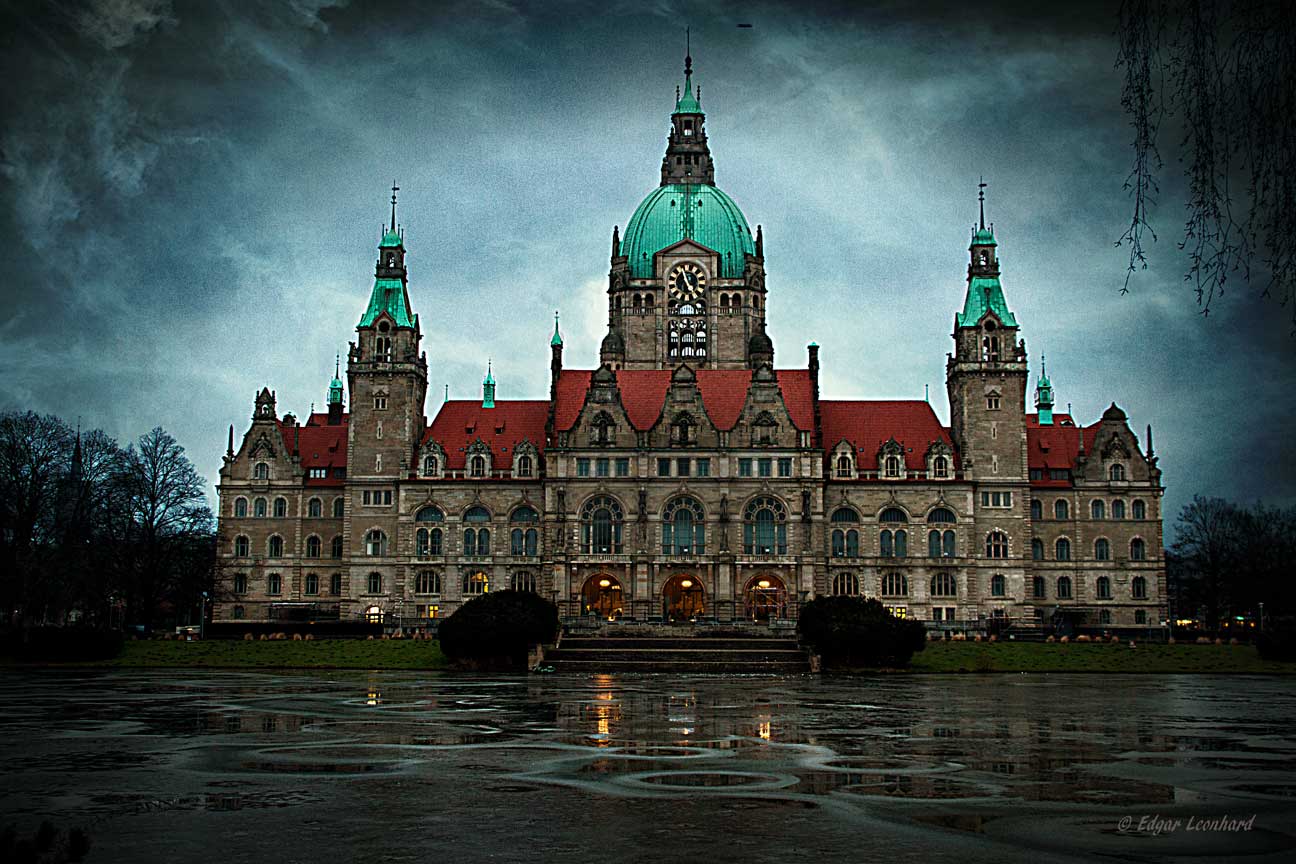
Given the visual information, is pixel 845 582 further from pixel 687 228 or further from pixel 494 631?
pixel 494 631

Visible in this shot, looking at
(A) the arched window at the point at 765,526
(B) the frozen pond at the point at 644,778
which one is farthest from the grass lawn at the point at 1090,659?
(B) the frozen pond at the point at 644,778

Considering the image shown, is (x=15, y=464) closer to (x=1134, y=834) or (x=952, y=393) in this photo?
(x=952, y=393)

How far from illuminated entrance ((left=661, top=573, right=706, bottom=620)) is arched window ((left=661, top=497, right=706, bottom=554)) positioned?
2056 millimetres

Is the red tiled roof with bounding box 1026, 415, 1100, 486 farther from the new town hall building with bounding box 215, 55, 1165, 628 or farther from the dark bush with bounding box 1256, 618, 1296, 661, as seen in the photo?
the dark bush with bounding box 1256, 618, 1296, 661

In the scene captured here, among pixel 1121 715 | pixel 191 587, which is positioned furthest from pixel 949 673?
pixel 191 587

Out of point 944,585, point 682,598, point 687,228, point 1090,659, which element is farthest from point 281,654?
point 687,228

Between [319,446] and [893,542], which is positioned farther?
[319,446]

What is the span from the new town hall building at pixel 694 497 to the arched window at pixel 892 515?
0.16 m

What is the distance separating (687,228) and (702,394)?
22160 mm

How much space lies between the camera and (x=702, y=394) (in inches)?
3777

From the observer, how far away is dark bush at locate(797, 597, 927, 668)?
54781 mm

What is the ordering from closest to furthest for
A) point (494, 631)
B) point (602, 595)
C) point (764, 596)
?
point (494, 631)
point (764, 596)
point (602, 595)

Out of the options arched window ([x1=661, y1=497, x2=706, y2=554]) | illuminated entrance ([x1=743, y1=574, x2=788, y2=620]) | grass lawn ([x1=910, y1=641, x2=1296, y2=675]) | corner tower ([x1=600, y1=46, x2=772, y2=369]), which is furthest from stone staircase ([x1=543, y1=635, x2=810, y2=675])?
corner tower ([x1=600, y1=46, x2=772, y2=369])

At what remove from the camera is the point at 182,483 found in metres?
89.4
